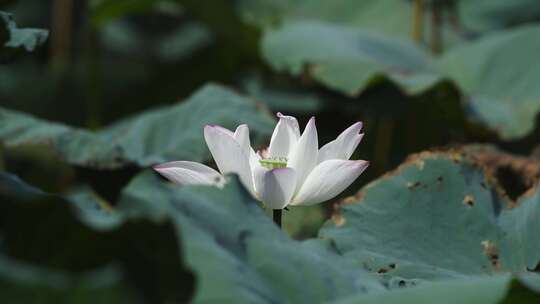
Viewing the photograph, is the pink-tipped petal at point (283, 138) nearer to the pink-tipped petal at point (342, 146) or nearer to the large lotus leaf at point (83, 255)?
the pink-tipped petal at point (342, 146)

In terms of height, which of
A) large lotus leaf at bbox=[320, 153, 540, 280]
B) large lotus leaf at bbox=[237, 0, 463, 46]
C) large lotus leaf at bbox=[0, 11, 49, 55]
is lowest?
large lotus leaf at bbox=[237, 0, 463, 46]

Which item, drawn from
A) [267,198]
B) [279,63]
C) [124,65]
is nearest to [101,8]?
[279,63]

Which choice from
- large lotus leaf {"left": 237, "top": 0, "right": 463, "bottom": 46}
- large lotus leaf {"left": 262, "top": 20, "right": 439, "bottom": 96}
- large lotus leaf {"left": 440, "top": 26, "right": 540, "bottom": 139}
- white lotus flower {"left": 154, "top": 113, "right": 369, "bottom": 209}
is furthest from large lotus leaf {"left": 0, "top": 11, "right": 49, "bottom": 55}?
large lotus leaf {"left": 237, "top": 0, "right": 463, "bottom": 46}

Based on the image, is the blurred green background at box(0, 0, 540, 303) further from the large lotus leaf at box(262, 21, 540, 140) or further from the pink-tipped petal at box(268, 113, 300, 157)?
the pink-tipped petal at box(268, 113, 300, 157)

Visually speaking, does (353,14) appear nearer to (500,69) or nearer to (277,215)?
(500,69)

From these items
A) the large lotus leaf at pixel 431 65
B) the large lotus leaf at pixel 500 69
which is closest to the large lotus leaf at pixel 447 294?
the large lotus leaf at pixel 431 65
